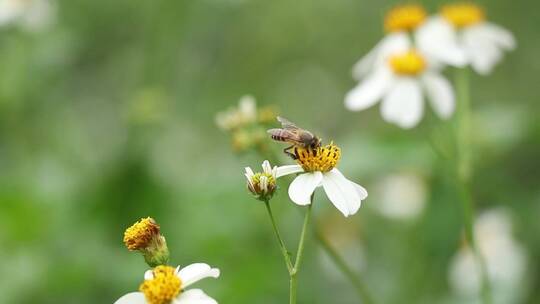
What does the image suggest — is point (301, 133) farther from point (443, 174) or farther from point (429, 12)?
point (429, 12)

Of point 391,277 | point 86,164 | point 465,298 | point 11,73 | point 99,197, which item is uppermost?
point 11,73

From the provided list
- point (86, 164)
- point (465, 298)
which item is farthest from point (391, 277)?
point (86, 164)

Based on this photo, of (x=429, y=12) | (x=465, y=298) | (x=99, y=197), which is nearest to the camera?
(x=465, y=298)

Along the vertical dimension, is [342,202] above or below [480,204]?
below

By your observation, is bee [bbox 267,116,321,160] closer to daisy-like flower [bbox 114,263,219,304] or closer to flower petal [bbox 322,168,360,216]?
flower petal [bbox 322,168,360,216]

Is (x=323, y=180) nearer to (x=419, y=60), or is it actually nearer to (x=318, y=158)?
(x=318, y=158)

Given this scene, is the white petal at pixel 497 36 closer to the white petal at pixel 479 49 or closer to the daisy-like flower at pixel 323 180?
the white petal at pixel 479 49
